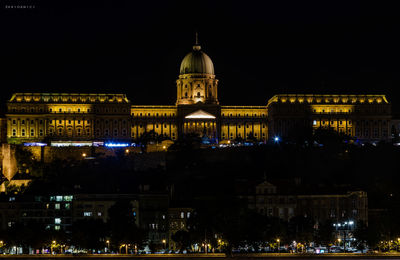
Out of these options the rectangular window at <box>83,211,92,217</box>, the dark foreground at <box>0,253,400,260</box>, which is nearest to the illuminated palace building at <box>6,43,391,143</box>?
the rectangular window at <box>83,211,92,217</box>

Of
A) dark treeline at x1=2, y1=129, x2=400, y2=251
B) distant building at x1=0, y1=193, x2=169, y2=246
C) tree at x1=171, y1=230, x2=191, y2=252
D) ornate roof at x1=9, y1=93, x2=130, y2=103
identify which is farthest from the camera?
ornate roof at x1=9, y1=93, x2=130, y2=103

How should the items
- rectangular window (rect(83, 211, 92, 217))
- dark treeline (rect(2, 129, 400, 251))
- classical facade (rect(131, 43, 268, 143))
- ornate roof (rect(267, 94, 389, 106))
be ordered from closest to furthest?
dark treeline (rect(2, 129, 400, 251)) → rectangular window (rect(83, 211, 92, 217)) → classical facade (rect(131, 43, 268, 143)) → ornate roof (rect(267, 94, 389, 106))

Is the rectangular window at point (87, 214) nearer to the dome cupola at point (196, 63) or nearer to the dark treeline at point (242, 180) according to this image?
the dark treeline at point (242, 180)

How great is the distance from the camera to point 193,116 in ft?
562

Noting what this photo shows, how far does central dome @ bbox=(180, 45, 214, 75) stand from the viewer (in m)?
178

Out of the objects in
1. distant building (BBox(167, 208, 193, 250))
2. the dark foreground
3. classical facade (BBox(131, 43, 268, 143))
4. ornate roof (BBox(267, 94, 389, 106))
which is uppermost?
ornate roof (BBox(267, 94, 389, 106))

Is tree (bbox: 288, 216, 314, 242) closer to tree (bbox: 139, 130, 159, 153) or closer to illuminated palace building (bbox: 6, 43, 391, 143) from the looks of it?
tree (bbox: 139, 130, 159, 153)

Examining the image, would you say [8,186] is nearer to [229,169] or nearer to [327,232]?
[229,169]

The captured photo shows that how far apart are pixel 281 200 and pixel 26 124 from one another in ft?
222

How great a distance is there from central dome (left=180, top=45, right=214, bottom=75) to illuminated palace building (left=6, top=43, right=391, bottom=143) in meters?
0.18

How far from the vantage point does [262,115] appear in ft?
572

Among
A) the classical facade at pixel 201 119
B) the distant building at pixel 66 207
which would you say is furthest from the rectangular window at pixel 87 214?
the classical facade at pixel 201 119

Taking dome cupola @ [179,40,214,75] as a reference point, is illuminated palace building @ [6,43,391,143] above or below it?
below

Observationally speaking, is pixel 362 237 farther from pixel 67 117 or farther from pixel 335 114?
pixel 67 117
